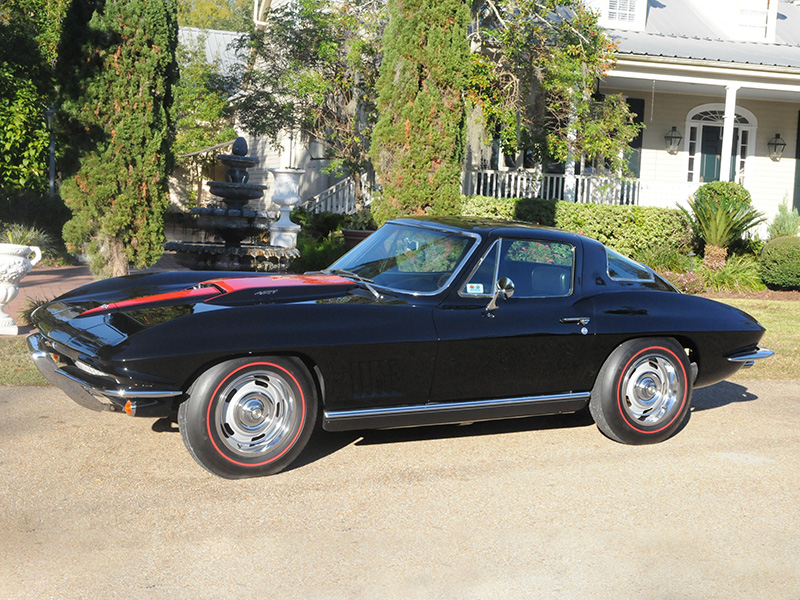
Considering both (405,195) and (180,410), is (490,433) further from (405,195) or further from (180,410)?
(405,195)

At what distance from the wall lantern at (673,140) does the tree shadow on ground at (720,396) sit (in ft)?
40.6

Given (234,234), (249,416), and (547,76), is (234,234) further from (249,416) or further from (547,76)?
(249,416)

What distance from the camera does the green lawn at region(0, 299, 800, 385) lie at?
661 cm

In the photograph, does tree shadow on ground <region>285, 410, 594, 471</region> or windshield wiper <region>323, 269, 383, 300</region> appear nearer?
windshield wiper <region>323, 269, 383, 300</region>

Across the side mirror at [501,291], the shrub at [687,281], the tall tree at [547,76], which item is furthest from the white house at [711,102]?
the side mirror at [501,291]

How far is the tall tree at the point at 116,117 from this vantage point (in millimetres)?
9125

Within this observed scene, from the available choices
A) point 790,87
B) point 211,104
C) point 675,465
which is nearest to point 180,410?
point 675,465

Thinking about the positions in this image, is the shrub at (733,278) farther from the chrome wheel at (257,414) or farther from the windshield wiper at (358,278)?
the chrome wheel at (257,414)

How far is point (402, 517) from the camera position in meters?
4.08

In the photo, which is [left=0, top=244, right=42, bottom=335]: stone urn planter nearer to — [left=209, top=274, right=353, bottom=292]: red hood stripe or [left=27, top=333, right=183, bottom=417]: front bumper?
[left=209, top=274, right=353, bottom=292]: red hood stripe

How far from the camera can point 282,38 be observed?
17.8 meters

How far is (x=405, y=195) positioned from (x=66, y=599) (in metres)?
7.92

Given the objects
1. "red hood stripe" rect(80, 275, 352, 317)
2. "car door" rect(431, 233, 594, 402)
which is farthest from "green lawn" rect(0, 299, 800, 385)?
"car door" rect(431, 233, 594, 402)

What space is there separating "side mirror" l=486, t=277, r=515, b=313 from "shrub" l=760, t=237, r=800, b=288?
1099 cm
